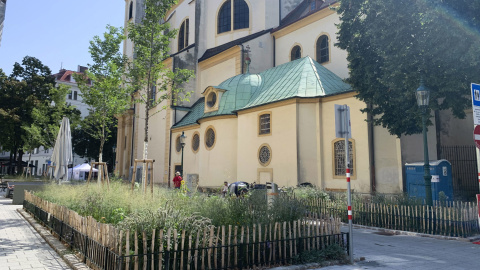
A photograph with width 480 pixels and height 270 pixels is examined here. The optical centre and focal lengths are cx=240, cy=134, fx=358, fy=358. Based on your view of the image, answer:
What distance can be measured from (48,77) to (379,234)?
134 ft

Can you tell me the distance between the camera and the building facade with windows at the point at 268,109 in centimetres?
1686

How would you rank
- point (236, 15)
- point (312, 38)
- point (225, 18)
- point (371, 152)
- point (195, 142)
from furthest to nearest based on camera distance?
point (225, 18) → point (236, 15) → point (195, 142) → point (312, 38) → point (371, 152)

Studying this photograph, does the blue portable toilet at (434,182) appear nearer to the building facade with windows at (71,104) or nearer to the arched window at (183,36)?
the arched window at (183,36)

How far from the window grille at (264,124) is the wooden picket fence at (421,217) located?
8396mm

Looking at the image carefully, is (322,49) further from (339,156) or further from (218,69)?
(218,69)

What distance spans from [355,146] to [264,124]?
548 cm

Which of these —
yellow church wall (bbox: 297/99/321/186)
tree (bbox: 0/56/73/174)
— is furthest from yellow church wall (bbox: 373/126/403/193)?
tree (bbox: 0/56/73/174)

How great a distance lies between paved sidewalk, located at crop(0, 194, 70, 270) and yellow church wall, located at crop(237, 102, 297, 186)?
11765 millimetres

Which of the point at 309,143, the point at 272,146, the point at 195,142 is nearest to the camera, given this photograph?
the point at 309,143

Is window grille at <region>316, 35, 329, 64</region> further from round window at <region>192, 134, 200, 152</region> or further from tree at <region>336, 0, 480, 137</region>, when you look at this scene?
round window at <region>192, 134, 200, 152</region>

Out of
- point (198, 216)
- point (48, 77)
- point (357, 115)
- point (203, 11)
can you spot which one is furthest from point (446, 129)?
point (48, 77)

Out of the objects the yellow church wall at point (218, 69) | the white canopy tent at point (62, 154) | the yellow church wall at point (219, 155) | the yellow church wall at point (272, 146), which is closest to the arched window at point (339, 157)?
the yellow church wall at point (272, 146)

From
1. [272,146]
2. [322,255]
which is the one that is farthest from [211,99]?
[322,255]

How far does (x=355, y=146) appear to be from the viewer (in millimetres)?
16938
